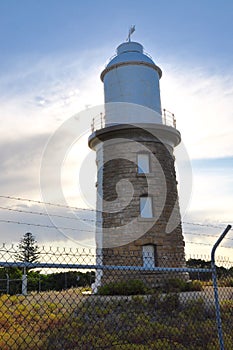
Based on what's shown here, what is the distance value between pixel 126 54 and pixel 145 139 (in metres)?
4.27

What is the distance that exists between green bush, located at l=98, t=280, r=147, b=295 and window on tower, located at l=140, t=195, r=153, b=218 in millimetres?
2770

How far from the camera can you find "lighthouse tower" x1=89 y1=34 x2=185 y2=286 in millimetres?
14508

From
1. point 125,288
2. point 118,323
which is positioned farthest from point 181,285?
point 118,323

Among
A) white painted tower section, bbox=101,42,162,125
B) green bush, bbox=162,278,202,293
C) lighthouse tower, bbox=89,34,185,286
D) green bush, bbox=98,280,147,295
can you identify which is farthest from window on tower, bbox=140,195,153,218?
white painted tower section, bbox=101,42,162,125

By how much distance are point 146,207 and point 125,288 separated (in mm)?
3476

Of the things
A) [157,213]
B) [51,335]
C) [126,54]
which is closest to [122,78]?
[126,54]

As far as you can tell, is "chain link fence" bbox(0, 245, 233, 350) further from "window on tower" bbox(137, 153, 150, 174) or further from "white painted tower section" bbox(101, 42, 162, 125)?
"white painted tower section" bbox(101, 42, 162, 125)

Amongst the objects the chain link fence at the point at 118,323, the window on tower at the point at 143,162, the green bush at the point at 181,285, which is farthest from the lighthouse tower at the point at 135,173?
the chain link fence at the point at 118,323

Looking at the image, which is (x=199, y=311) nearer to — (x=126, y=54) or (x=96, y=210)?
(x=96, y=210)

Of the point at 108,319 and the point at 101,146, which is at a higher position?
the point at 101,146

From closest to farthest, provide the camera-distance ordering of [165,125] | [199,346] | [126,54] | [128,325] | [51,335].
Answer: [199,346], [51,335], [128,325], [165,125], [126,54]

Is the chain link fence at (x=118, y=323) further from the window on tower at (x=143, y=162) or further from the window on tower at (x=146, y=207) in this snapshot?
the window on tower at (x=143, y=162)

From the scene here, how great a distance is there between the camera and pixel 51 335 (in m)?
6.50

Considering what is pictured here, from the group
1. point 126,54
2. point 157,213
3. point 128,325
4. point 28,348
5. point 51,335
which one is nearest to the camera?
point 28,348
